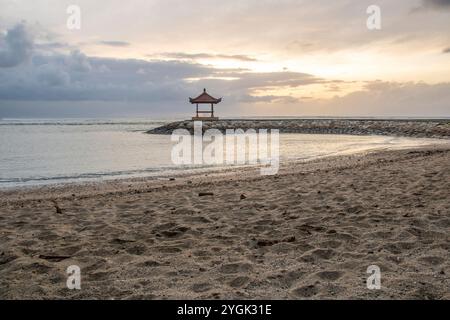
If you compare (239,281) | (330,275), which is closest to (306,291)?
(330,275)

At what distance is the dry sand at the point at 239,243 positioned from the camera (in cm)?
409

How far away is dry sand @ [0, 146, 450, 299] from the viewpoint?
4090mm

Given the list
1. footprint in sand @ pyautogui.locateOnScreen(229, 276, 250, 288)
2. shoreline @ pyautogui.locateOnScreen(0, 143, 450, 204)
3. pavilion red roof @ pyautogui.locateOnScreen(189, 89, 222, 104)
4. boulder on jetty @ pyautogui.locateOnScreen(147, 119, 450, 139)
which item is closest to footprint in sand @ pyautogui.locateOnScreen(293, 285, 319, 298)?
footprint in sand @ pyautogui.locateOnScreen(229, 276, 250, 288)

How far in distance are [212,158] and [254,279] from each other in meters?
15.6

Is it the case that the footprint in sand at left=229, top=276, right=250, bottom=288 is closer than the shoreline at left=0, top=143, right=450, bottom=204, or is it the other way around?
the footprint in sand at left=229, top=276, right=250, bottom=288

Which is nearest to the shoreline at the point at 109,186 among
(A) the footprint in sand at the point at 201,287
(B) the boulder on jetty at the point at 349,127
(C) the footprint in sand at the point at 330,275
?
(A) the footprint in sand at the point at 201,287

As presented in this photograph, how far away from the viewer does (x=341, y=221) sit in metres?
6.31

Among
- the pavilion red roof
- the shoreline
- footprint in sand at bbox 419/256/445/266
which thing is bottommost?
the shoreline

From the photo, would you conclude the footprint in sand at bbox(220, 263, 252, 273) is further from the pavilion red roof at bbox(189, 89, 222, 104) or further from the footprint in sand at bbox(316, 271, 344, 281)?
the pavilion red roof at bbox(189, 89, 222, 104)

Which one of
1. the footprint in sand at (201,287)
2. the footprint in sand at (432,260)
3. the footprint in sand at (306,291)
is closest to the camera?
the footprint in sand at (306,291)

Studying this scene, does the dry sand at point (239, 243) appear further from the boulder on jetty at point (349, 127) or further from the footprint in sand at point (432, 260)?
the boulder on jetty at point (349, 127)

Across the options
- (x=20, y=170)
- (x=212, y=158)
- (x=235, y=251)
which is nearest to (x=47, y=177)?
(x=20, y=170)

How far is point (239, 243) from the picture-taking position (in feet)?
18.0

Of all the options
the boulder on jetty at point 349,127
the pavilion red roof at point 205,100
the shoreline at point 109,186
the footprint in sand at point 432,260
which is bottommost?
the shoreline at point 109,186
